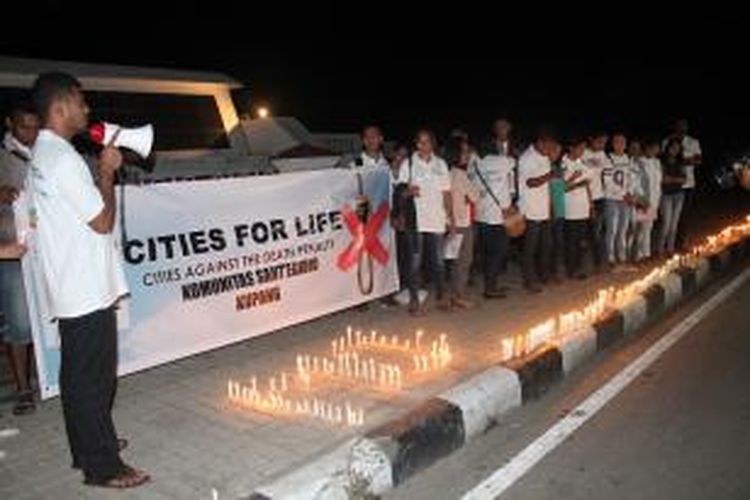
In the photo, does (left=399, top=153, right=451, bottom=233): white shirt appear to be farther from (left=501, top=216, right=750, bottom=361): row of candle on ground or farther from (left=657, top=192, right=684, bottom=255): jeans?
(left=657, top=192, right=684, bottom=255): jeans

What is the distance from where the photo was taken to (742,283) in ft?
34.8

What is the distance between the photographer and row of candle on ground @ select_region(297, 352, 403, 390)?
21.4 ft

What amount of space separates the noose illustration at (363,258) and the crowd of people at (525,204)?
1.17 ft

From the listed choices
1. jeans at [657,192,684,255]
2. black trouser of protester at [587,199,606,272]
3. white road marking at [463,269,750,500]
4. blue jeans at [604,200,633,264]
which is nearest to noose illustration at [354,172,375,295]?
white road marking at [463,269,750,500]

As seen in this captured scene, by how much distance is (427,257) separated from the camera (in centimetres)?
906

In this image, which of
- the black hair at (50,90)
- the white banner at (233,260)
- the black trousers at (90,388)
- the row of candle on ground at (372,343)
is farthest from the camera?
the row of candle on ground at (372,343)

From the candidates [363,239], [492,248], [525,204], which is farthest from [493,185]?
[363,239]

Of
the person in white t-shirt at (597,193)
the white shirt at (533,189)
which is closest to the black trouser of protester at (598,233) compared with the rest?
the person in white t-shirt at (597,193)

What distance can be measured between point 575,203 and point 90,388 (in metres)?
7.36

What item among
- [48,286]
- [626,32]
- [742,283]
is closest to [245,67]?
[626,32]

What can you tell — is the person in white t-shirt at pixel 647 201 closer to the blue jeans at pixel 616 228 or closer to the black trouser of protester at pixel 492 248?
the blue jeans at pixel 616 228

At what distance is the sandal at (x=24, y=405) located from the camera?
19.8ft

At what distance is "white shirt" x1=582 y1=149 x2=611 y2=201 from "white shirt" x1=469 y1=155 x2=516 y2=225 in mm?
1736

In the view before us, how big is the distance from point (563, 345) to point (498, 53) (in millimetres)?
26876
